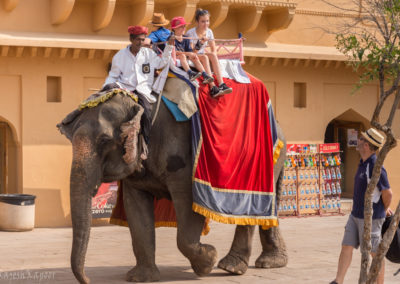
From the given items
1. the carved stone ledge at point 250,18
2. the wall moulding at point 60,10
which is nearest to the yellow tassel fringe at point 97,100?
the wall moulding at point 60,10

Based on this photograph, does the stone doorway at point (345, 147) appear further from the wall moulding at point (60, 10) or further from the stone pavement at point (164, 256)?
the wall moulding at point (60, 10)

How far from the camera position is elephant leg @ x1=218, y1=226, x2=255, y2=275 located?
10.8m

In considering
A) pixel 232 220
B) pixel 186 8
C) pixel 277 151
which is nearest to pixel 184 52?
pixel 277 151

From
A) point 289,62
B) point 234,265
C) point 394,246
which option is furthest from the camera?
point 289,62

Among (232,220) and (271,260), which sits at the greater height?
(232,220)

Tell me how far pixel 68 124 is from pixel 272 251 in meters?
3.46

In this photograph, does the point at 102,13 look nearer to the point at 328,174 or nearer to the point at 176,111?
the point at 328,174

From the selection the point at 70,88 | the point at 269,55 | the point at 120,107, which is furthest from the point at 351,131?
the point at 120,107

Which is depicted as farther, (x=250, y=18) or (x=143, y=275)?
(x=250, y=18)

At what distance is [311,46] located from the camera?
20.9m

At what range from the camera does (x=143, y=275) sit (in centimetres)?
1030

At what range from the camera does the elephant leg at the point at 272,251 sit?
11453 millimetres

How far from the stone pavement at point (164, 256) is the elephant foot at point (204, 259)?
153 mm

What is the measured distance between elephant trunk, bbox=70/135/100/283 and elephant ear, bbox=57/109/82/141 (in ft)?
0.83
